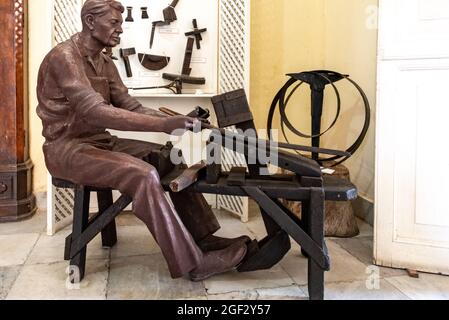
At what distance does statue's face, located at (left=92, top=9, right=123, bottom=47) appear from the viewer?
2010 mm

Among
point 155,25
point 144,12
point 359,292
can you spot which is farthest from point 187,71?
point 359,292

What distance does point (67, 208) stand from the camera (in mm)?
3094

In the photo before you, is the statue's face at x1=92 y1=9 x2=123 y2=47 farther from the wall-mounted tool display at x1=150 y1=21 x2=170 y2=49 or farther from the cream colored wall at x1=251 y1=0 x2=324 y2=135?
the cream colored wall at x1=251 y1=0 x2=324 y2=135

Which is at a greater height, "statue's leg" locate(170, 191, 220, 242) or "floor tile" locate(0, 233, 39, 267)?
"statue's leg" locate(170, 191, 220, 242)

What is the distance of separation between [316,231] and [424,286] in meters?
0.74

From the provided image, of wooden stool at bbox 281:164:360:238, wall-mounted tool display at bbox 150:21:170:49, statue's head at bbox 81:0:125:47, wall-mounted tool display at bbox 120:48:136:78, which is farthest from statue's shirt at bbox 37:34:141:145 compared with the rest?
wooden stool at bbox 281:164:360:238

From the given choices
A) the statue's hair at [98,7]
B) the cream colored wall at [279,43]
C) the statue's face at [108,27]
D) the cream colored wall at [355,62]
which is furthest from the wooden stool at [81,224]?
the cream colored wall at [355,62]

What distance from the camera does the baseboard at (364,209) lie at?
123 inches

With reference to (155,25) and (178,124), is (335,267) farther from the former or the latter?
(155,25)

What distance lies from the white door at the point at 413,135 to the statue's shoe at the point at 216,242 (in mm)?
819

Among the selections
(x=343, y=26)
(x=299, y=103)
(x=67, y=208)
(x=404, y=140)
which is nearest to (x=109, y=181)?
(x=67, y=208)

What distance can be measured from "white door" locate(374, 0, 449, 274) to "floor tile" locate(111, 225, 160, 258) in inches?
56.6

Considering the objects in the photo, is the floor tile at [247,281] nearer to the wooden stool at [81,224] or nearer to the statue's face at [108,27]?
the wooden stool at [81,224]
